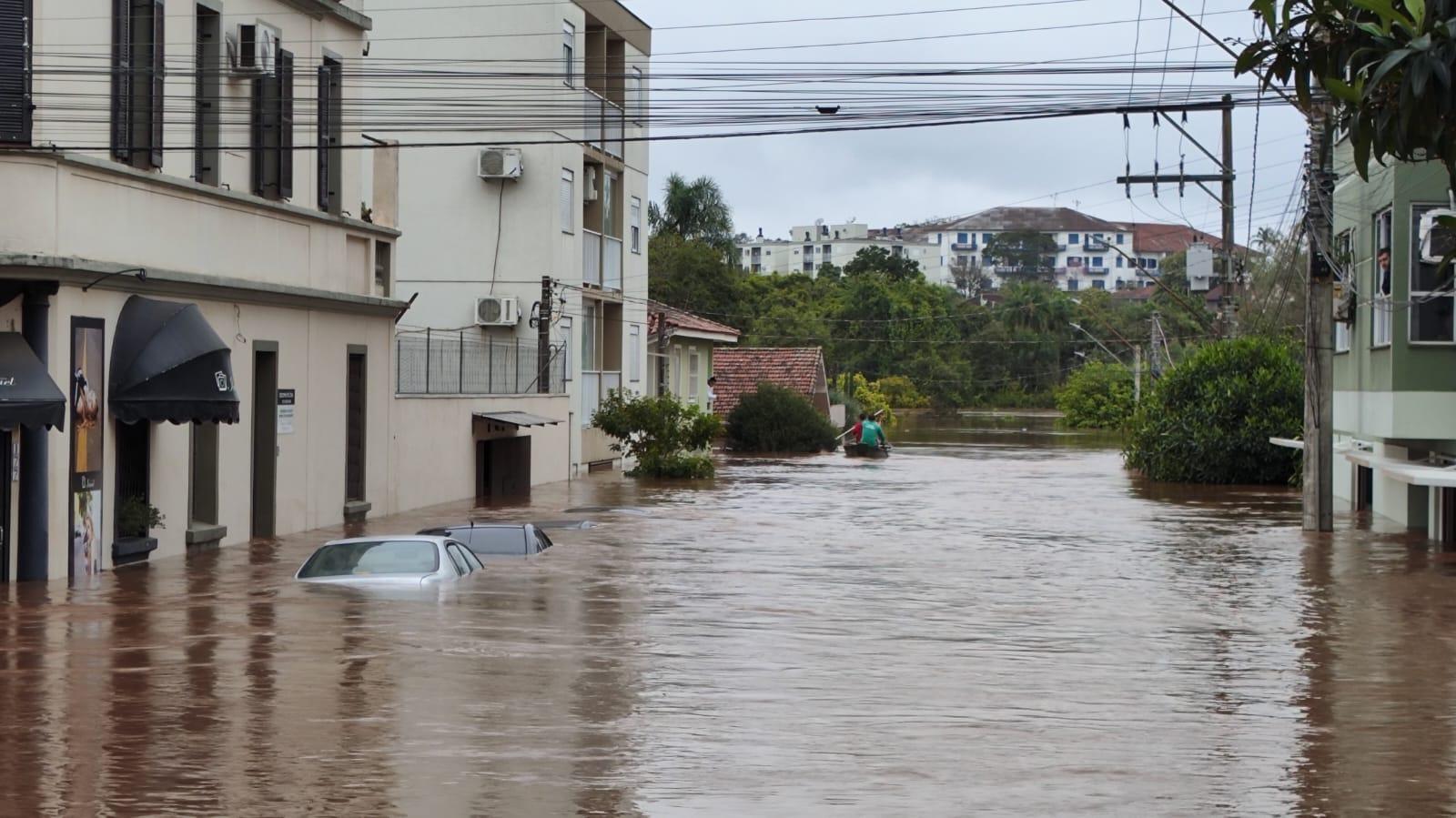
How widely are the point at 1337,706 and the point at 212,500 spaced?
1729 centimetres

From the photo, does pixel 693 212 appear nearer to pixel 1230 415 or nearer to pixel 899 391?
pixel 899 391

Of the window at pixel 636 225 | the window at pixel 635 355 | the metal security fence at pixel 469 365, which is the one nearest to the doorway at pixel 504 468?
the metal security fence at pixel 469 365

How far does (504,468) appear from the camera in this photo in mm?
44250

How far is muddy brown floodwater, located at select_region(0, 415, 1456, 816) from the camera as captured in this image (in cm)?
1161

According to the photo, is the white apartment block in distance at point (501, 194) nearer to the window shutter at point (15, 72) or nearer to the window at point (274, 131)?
the window at point (274, 131)

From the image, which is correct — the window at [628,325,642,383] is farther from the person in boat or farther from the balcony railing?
the person in boat

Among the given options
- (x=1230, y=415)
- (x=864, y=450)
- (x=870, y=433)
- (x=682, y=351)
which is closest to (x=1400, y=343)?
(x=1230, y=415)

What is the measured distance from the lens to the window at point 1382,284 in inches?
1238

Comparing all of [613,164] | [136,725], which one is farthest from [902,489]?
[136,725]

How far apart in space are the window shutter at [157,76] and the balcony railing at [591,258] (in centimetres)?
2458

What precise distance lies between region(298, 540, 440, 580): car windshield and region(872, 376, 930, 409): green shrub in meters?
94.2

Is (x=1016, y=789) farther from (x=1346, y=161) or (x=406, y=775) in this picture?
(x=1346, y=161)

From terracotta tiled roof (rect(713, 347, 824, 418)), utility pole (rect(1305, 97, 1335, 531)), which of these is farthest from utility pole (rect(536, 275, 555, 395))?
terracotta tiled roof (rect(713, 347, 824, 418))

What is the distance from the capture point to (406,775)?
38.8 feet
